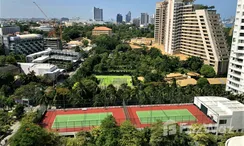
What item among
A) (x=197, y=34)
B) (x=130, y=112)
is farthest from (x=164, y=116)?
(x=197, y=34)

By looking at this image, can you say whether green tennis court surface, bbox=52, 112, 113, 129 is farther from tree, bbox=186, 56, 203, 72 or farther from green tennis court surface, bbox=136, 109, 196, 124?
tree, bbox=186, 56, 203, 72

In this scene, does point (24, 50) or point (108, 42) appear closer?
point (24, 50)

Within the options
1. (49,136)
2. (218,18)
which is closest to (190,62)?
(218,18)

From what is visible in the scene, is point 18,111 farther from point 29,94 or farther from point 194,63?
point 194,63

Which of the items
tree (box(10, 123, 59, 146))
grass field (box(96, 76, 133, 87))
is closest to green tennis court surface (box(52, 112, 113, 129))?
tree (box(10, 123, 59, 146))

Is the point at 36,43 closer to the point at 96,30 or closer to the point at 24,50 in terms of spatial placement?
the point at 24,50
